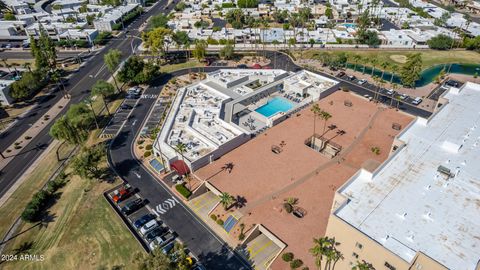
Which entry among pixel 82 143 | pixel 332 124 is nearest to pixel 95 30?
pixel 82 143

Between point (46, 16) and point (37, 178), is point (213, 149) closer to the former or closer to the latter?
point (37, 178)

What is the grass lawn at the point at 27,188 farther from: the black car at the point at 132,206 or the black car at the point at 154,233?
the black car at the point at 154,233

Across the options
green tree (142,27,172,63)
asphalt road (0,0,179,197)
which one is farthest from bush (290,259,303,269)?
Result: green tree (142,27,172,63)

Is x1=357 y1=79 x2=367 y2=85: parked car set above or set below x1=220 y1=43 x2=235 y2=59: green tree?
below

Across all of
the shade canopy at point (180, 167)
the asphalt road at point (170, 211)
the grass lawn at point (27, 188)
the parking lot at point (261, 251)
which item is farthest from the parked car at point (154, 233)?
the grass lawn at point (27, 188)

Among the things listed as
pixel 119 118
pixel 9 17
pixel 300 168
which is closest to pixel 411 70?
pixel 300 168

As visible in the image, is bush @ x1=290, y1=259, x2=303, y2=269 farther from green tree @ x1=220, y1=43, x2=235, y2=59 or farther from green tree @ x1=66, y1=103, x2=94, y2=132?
green tree @ x1=220, y1=43, x2=235, y2=59

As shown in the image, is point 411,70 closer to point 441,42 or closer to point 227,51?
point 441,42
